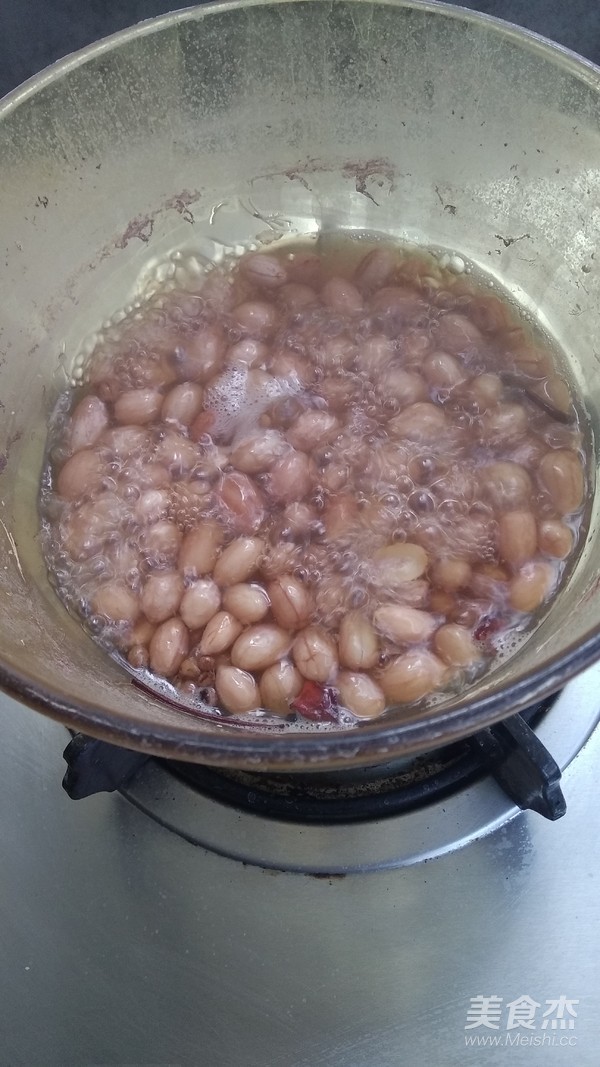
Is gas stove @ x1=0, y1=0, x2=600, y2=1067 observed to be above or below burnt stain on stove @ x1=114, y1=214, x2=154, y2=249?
below

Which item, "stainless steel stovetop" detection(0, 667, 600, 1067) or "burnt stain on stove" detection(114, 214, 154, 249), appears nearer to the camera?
"stainless steel stovetop" detection(0, 667, 600, 1067)

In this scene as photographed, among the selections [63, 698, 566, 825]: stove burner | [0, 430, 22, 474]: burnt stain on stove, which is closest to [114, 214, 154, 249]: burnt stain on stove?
[0, 430, 22, 474]: burnt stain on stove

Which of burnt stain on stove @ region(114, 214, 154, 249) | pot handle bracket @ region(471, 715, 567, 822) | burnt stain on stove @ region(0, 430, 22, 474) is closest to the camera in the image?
pot handle bracket @ region(471, 715, 567, 822)

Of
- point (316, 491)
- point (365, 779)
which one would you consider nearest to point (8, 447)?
point (316, 491)

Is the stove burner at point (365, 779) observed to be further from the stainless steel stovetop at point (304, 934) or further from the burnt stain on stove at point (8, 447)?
the burnt stain on stove at point (8, 447)

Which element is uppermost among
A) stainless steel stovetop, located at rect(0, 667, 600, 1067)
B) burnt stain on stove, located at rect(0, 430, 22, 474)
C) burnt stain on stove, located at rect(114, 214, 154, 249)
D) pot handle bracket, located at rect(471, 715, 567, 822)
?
burnt stain on stove, located at rect(114, 214, 154, 249)

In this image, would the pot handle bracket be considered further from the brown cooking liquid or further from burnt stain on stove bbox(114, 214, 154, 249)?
burnt stain on stove bbox(114, 214, 154, 249)
